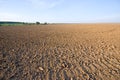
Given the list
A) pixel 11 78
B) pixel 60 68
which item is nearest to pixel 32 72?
pixel 11 78

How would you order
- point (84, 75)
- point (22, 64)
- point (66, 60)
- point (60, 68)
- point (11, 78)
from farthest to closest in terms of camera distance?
point (66, 60)
point (22, 64)
point (60, 68)
point (84, 75)
point (11, 78)

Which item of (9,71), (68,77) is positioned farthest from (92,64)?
(9,71)

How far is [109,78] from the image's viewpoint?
4316mm

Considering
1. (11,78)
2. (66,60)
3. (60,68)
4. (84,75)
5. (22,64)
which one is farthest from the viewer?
(66,60)

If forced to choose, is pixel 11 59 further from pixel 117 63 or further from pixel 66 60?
pixel 117 63

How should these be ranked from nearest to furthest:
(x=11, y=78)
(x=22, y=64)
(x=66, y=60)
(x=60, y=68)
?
(x=11, y=78)
(x=60, y=68)
(x=22, y=64)
(x=66, y=60)

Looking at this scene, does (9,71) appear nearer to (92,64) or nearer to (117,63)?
(92,64)

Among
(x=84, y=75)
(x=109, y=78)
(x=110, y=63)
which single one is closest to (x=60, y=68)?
(x=84, y=75)

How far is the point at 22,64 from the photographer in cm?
542

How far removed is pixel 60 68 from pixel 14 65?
5.92 ft

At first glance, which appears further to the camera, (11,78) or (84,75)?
(84,75)

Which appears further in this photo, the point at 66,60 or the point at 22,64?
the point at 66,60

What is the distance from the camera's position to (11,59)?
19.7ft

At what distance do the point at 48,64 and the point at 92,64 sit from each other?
1.79 m
